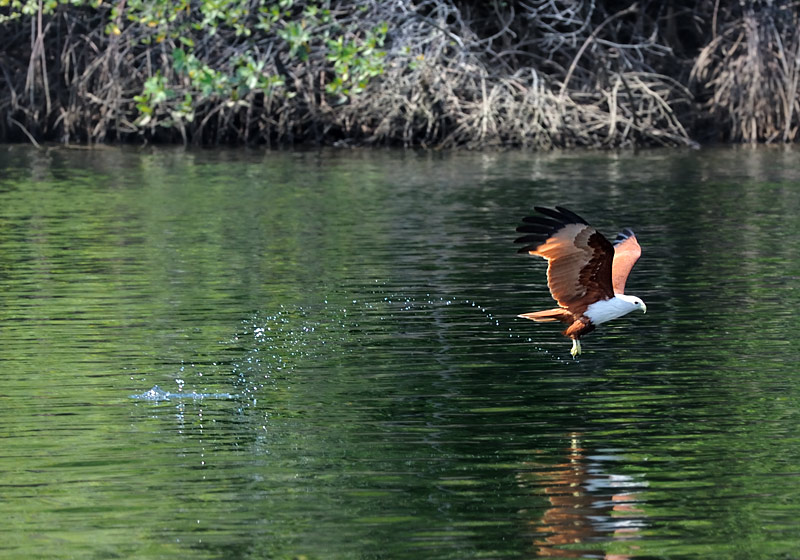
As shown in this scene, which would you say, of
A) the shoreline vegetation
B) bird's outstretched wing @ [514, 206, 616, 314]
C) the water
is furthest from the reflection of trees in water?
the shoreline vegetation

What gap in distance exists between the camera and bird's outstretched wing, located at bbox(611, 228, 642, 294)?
8.50m

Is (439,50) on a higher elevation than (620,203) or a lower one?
higher

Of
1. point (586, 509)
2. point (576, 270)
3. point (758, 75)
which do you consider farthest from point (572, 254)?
point (758, 75)

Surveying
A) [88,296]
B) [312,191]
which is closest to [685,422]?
[88,296]

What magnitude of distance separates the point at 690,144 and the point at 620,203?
8.80 metres

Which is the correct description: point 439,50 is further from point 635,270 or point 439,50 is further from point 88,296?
point 88,296

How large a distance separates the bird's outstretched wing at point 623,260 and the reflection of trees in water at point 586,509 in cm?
194

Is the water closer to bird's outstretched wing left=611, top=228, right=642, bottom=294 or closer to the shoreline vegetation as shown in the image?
bird's outstretched wing left=611, top=228, right=642, bottom=294

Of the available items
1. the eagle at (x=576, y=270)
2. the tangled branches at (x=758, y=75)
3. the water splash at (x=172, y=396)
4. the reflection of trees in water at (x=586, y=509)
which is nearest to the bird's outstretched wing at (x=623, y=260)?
the eagle at (x=576, y=270)

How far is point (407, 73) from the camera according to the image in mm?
25547

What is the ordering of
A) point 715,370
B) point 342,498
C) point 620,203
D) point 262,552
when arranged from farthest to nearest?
point 620,203
point 715,370
point 342,498
point 262,552

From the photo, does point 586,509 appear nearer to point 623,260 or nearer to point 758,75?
point 623,260

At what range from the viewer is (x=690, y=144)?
25.2 metres

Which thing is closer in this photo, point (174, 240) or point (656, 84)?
point (174, 240)
